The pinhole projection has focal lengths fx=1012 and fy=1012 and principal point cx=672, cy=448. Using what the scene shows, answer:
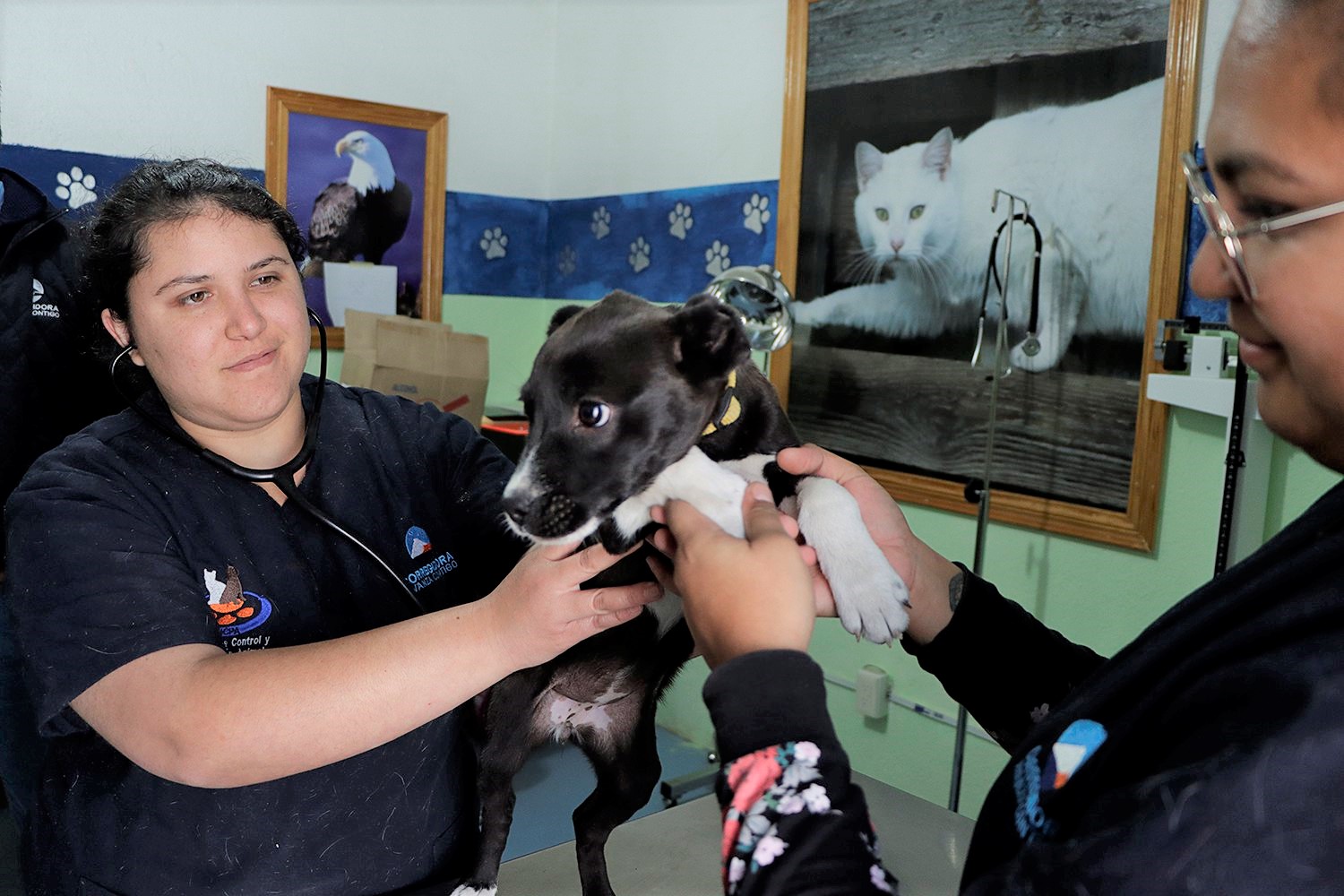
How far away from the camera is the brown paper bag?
3.17m

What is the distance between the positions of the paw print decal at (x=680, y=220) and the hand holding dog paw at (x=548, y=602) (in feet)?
9.03

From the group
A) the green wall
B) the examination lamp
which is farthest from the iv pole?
the examination lamp

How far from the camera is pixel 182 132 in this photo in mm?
3475

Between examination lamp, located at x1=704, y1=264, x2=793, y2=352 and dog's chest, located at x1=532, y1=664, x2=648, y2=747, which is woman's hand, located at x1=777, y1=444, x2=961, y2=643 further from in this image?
examination lamp, located at x1=704, y1=264, x2=793, y2=352

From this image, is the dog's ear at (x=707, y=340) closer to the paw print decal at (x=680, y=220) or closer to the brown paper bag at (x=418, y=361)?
the brown paper bag at (x=418, y=361)

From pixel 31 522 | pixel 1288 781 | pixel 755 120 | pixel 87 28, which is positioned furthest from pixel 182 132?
pixel 1288 781

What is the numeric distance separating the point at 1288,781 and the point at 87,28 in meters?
3.83

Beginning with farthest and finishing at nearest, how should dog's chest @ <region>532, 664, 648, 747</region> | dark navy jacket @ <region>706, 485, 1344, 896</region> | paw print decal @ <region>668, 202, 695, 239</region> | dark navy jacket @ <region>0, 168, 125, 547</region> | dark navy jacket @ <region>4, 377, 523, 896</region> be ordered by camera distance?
paw print decal @ <region>668, 202, 695, 239</region> < dark navy jacket @ <region>0, 168, 125, 547</region> < dog's chest @ <region>532, 664, 648, 747</region> < dark navy jacket @ <region>4, 377, 523, 896</region> < dark navy jacket @ <region>706, 485, 1344, 896</region>

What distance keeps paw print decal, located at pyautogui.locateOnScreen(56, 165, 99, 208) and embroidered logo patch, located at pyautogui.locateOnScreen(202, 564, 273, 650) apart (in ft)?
8.36

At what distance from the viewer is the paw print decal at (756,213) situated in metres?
3.46

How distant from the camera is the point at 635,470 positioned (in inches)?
48.1

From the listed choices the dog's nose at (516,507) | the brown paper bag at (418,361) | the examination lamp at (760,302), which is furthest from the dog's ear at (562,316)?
the brown paper bag at (418,361)

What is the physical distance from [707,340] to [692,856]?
0.81 metres

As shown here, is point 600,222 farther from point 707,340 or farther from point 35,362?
point 707,340
